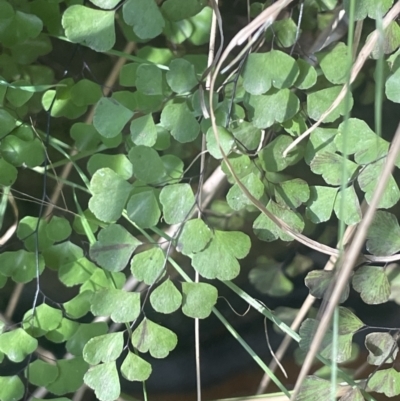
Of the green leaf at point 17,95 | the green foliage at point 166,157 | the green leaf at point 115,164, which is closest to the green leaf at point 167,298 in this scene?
the green foliage at point 166,157

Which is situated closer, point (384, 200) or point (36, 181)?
point (384, 200)

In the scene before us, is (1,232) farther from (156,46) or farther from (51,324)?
(156,46)

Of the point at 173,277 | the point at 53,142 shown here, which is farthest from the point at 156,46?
the point at 173,277

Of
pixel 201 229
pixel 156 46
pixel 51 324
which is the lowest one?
pixel 51 324

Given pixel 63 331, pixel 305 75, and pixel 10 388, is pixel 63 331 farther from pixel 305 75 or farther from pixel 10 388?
pixel 305 75

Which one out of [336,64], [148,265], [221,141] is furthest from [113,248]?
[336,64]

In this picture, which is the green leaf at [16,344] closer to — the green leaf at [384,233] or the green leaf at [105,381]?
the green leaf at [105,381]

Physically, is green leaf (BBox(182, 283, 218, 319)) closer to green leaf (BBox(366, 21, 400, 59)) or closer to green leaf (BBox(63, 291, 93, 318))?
green leaf (BBox(63, 291, 93, 318))
